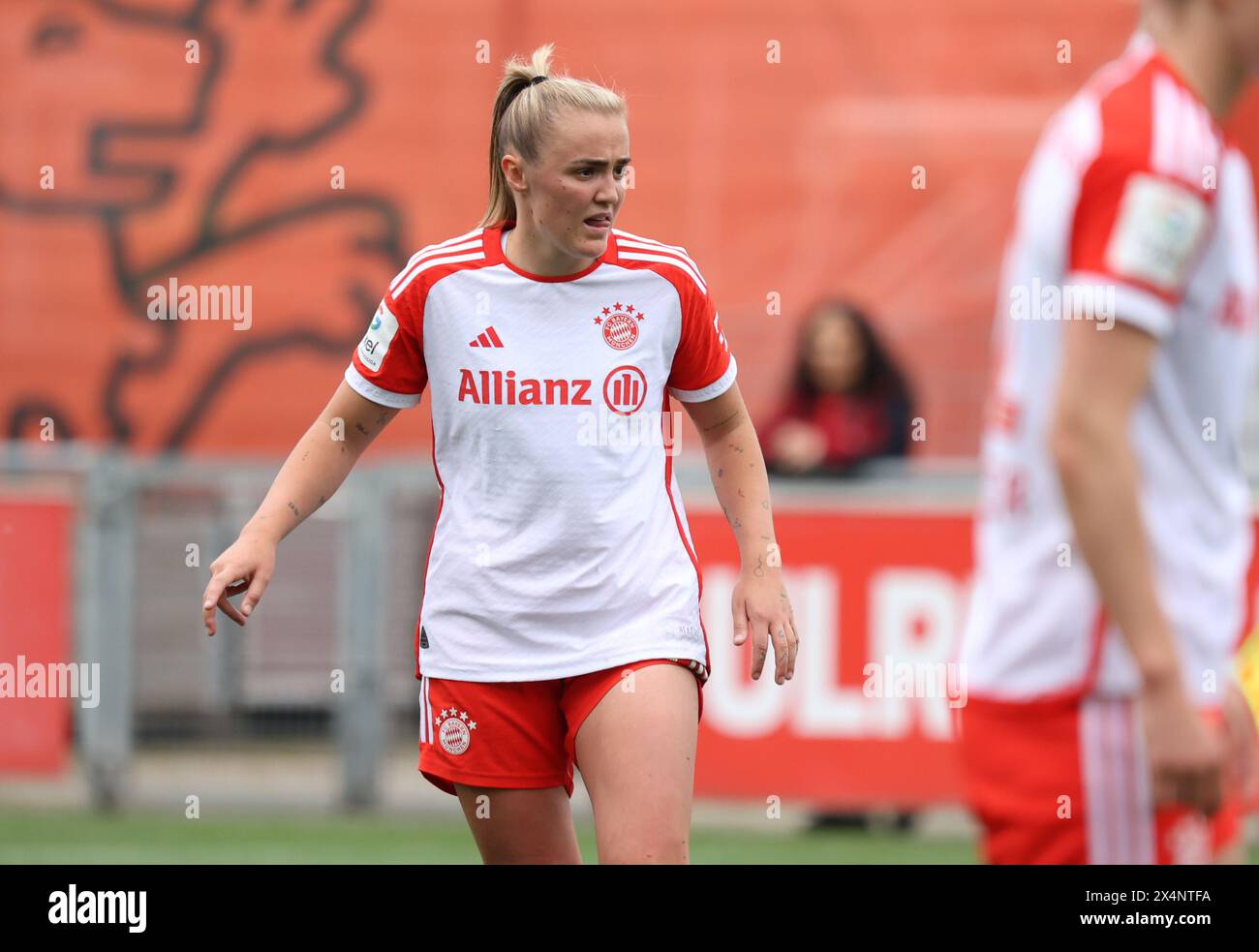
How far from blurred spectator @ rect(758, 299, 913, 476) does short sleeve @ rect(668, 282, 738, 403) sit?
4.65m

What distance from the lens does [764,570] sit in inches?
171

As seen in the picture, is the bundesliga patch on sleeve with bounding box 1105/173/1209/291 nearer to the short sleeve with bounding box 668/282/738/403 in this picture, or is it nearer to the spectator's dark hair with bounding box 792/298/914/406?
the short sleeve with bounding box 668/282/738/403

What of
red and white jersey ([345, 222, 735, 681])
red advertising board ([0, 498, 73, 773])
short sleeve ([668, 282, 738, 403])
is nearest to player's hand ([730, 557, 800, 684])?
red and white jersey ([345, 222, 735, 681])

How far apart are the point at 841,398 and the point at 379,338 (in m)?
5.14

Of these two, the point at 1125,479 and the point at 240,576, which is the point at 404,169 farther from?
the point at 1125,479

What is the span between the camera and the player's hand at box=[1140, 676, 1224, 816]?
113 inches

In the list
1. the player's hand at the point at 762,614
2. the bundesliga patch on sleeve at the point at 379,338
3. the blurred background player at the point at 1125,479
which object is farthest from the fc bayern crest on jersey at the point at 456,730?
the blurred background player at the point at 1125,479

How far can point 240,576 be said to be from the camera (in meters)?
4.14

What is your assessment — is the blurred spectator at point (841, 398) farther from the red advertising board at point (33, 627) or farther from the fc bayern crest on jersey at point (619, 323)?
the fc bayern crest on jersey at point (619, 323)

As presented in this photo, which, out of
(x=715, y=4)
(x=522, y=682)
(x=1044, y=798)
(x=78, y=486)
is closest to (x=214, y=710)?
(x=78, y=486)

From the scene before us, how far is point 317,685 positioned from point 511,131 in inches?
214

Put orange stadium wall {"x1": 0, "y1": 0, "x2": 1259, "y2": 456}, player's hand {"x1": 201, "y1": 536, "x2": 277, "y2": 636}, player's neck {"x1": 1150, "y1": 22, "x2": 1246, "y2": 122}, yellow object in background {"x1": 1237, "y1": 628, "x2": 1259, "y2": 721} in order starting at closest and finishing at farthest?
player's neck {"x1": 1150, "y1": 22, "x2": 1246, "y2": 122} → yellow object in background {"x1": 1237, "y1": 628, "x2": 1259, "y2": 721} → player's hand {"x1": 201, "y1": 536, "x2": 277, "y2": 636} → orange stadium wall {"x1": 0, "y1": 0, "x2": 1259, "y2": 456}
